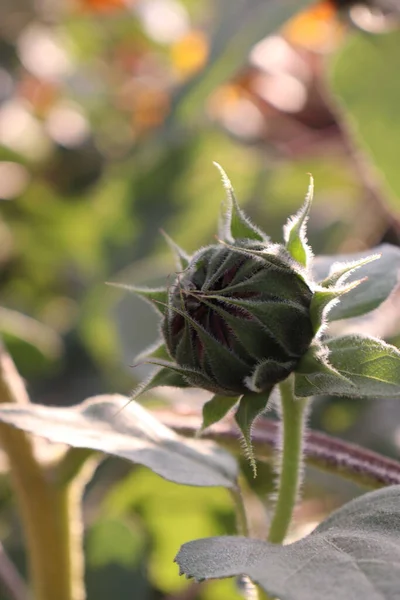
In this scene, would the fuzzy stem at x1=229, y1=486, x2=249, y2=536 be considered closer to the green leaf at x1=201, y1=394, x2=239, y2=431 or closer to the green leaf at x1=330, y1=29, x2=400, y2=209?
the green leaf at x1=201, y1=394, x2=239, y2=431

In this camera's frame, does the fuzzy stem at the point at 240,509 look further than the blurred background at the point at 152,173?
No

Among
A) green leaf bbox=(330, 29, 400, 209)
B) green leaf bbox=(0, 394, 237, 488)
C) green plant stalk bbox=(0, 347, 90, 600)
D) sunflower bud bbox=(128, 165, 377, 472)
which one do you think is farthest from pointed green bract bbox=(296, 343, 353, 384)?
green leaf bbox=(330, 29, 400, 209)

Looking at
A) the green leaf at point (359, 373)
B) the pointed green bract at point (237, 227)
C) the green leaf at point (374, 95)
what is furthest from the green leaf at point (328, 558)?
the green leaf at point (374, 95)

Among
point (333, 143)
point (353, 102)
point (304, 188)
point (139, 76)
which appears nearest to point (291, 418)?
point (353, 102)

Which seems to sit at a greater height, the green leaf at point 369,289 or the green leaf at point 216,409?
the green leaf at point 369,289

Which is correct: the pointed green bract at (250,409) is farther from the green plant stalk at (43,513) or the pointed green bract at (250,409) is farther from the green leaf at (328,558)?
the green plant stalk at (43,513)

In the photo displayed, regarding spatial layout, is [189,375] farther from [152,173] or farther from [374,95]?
[152,173]

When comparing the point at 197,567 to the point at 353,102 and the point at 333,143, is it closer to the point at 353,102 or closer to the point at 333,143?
the point at 353,102

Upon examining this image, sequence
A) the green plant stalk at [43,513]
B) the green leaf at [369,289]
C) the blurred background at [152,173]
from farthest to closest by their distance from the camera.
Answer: the blurred background at [152,173]
the green plant stalk at [43,513]
the green leaf at [369,289]
